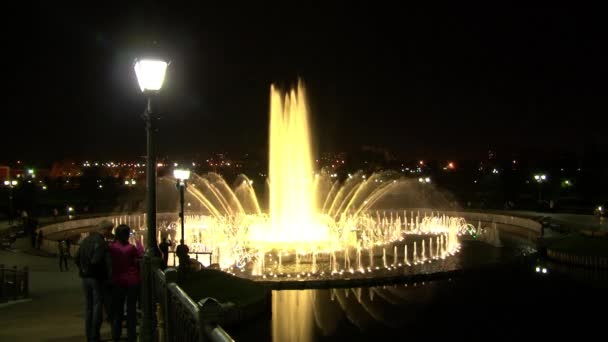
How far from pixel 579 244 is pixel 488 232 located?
10668 millimetres

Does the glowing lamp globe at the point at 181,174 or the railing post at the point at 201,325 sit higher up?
the glowing lamp globe at the point at 181,174

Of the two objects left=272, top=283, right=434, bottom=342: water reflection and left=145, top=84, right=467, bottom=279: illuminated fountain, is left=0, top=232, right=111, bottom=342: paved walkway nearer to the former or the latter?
left=272, top=283, right=434, bottom=342: water reflection

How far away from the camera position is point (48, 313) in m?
13.6

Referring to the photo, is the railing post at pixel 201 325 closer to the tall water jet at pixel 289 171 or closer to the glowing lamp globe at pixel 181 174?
the glowing lamp globe at pixel 181 174

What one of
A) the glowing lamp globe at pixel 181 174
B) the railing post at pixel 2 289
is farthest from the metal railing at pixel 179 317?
the glowing lamp globe at pixel 181 174

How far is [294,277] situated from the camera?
77.6 ft

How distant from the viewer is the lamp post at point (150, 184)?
7.98m

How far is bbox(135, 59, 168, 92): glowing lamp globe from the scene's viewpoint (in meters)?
9.09

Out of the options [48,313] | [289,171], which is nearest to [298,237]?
[289,171]

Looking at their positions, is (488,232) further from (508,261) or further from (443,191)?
(443,191)

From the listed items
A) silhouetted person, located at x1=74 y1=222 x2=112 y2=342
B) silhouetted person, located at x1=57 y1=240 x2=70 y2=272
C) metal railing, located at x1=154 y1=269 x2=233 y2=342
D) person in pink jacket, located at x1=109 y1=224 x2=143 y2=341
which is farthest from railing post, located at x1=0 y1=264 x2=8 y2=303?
metal railing, located at x1=154 y1=269 x2=233 y2=342

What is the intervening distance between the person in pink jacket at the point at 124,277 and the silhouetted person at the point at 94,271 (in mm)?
138

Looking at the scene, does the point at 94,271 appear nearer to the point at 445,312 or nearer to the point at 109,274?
the point at 109,274

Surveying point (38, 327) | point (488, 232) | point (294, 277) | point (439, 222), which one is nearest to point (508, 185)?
point (439, 222)
